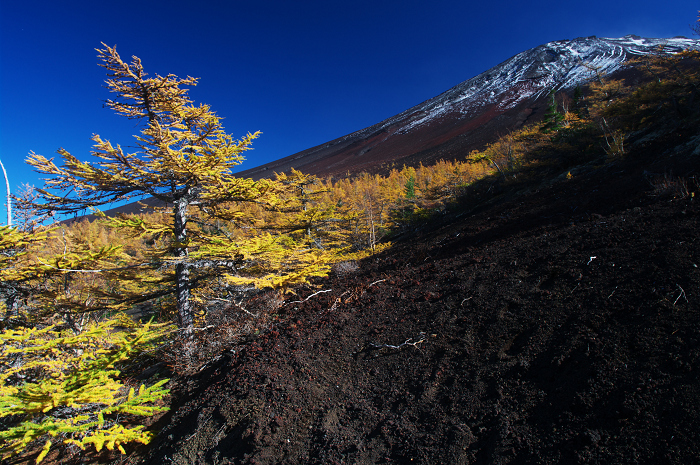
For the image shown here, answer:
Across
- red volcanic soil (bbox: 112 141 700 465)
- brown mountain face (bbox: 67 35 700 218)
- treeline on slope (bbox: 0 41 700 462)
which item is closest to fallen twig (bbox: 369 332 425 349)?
red volcanic soil (bbox: 112 141 700 465)

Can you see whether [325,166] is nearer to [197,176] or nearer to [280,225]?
[280,225]

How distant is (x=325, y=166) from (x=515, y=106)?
56.0 metres

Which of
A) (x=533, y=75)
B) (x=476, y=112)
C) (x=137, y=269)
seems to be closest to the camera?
(x=137, y=269)

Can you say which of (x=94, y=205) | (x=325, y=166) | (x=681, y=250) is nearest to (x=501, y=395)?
(x=681, y=250)

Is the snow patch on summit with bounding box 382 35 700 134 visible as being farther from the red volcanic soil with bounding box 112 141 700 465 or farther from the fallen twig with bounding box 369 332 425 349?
the fallen twig with bounding box 369 332 425 349

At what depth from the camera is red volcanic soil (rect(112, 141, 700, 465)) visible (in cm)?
206

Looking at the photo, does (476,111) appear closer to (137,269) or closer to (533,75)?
(533,75)

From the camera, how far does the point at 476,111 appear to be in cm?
8200

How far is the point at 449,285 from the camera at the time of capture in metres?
4.71

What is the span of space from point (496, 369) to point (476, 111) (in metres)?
95.4

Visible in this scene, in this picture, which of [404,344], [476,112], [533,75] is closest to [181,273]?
[404,344]

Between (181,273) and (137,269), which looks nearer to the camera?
(137,269)

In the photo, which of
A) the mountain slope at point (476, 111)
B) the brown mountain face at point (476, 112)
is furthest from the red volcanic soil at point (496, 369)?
the mountain slope at point (476, 111)

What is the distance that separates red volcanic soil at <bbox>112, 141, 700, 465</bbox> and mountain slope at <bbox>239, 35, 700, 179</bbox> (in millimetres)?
61840
